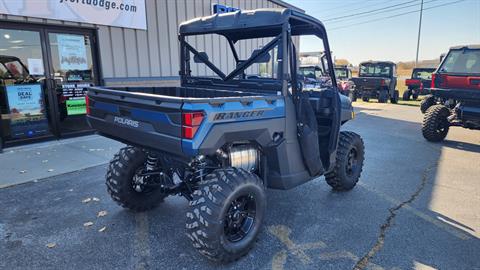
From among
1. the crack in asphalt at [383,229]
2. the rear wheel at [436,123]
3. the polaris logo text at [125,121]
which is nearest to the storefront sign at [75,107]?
the polaris logo text at [125,121]

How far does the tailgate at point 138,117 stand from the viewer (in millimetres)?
2559

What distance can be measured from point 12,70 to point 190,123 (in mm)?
5656

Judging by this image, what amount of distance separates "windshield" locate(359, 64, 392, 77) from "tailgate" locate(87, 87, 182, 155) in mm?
16726

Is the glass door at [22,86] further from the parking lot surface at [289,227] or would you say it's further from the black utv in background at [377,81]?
the black utv in background at [377,81]

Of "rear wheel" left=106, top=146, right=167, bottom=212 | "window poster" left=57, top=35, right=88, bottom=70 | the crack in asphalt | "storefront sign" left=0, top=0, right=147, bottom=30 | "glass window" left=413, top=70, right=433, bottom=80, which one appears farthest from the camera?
"glass window" left=413, top=70, right=433, bottom=80

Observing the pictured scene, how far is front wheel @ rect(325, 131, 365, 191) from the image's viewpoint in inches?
166

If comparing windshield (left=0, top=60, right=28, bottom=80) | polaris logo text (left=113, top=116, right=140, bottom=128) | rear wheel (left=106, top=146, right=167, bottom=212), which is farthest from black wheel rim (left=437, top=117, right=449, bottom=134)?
windshield (left=0, top=60, right=28, bottom=80)

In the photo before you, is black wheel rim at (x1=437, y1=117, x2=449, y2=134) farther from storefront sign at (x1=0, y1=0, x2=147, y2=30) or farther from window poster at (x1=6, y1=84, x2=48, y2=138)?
window poster at (x1=6, y1=84, x2=48, y2=138)

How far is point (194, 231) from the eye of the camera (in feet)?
8.71

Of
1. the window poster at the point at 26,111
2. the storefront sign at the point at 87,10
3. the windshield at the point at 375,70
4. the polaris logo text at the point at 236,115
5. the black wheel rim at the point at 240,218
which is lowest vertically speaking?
the black wheel rim at the point at 240,218

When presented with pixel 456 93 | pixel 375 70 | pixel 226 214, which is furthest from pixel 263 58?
pixel 375 70

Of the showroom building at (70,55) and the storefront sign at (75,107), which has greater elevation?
the showroom building at (70,55)

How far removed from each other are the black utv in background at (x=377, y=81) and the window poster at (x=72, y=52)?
13.7 metres

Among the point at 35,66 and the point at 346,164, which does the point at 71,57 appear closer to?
the point at 35,66
